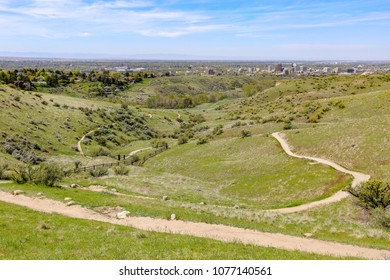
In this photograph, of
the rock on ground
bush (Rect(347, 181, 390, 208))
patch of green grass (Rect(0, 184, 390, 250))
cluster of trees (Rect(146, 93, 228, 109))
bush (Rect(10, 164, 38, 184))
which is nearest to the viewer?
patch of green grass (Rect(0, 184, 390, 250))

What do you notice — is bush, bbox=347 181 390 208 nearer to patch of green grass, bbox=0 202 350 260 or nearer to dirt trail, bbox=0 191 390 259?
dirt trail, bbox=0 191 390 259

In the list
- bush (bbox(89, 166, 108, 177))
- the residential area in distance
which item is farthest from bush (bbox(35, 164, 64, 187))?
bush (bbox(89, 166, 108, 177))

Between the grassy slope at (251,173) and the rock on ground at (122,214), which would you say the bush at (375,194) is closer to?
the grassy slope at (251,173)

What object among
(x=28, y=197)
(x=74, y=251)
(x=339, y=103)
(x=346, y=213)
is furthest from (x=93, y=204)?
(x=339, y=103)

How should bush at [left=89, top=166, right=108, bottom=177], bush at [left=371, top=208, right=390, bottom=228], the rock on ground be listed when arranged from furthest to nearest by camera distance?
bush at [left=89, top=166, right=108, bottom=177]
bush at [left=371, top=208, right=390, bottom=228]
the rock on ground

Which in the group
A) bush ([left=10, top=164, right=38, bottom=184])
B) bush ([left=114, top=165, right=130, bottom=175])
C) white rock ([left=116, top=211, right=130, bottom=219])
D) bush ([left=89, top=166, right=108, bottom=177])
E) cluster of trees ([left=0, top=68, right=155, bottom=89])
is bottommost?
bush ([left=114, top=165, right=130, bottom=175])

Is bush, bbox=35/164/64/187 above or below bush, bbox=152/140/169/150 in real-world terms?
above

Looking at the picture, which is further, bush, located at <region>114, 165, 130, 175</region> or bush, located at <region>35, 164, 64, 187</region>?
bush, located at <region>114, 165, 130, 175</region>
